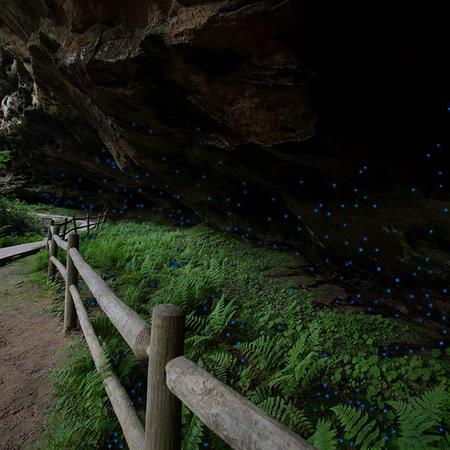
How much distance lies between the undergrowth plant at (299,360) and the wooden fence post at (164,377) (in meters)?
0.87

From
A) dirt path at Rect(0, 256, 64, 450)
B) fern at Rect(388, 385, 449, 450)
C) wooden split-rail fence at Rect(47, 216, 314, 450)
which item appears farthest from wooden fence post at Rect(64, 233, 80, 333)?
fern at Rect(388, 385, 449, 450)

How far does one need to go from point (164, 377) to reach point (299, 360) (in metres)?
2.42

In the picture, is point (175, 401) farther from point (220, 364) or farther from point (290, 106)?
point (290, 106)

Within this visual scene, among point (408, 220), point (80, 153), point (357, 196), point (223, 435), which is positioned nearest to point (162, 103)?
point (357, 196)

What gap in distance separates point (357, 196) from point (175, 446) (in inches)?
195

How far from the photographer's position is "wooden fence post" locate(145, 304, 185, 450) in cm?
138

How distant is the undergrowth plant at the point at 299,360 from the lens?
249 centimetres

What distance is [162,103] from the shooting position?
544cm

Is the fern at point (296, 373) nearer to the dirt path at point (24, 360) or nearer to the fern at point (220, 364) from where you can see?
the fern at point (220, 364)

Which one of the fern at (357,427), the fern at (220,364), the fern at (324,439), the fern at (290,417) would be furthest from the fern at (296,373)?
the fern at (324,439)

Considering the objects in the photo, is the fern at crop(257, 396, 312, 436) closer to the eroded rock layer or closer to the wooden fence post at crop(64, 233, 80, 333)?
the wooden fence post at crop(64, 233, 80, 333)

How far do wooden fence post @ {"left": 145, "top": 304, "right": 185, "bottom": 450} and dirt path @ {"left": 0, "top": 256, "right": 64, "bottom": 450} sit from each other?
1866 millimetres

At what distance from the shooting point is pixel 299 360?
133 inches

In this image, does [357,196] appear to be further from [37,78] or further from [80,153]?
[80,153]
